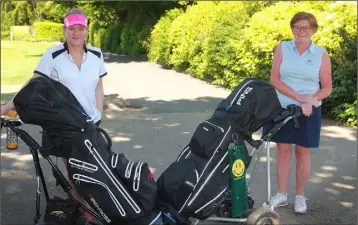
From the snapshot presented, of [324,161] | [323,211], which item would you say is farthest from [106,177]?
[324,161]

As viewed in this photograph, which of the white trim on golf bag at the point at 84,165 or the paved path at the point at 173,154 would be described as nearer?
the white trim on golf bag at the point at 84,165

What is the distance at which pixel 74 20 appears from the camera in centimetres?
353

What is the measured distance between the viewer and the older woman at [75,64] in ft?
11.7

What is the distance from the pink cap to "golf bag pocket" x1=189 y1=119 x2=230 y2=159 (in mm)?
1196

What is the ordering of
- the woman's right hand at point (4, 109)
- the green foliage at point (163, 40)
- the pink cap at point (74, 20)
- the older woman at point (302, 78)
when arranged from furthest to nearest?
the green foliage at point (163, 40) → the older woman at point (302, 78) → the pink cap at point (74, 20) → the woman's right hand at point (4, 109)

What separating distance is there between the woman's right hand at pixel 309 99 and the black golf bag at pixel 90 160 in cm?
153

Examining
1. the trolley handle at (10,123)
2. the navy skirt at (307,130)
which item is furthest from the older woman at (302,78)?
the trolley handle at (10,123)

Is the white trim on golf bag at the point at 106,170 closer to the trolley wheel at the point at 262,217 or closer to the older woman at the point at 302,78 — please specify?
the trolley wheel at the point at 262,217

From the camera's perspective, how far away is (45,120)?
318 cm

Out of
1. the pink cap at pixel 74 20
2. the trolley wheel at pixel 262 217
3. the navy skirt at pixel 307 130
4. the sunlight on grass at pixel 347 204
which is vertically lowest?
the sunlight on grass at pixel 347 204

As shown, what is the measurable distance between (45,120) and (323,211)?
2748 mm

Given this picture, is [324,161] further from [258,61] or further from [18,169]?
[258,61]

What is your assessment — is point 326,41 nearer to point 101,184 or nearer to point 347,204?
point 347,204

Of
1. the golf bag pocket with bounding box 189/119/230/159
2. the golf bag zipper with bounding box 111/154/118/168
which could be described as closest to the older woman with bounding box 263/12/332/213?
the golf bag pocket with bounding box 189/119/230/159
